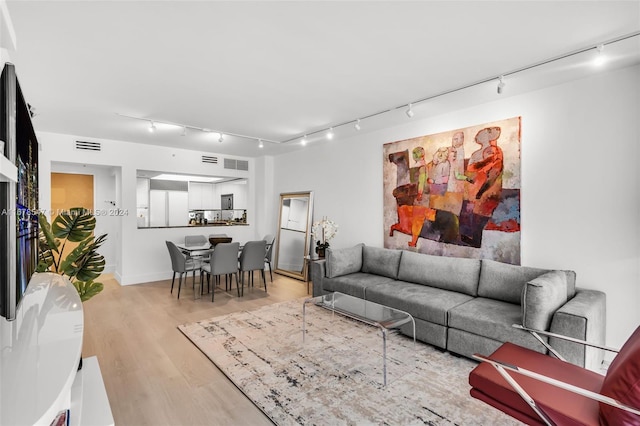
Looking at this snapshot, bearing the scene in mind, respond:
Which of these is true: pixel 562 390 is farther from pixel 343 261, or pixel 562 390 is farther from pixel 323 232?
pixel 323 232

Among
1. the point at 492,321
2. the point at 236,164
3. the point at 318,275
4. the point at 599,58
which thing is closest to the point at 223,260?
the point at 318,275

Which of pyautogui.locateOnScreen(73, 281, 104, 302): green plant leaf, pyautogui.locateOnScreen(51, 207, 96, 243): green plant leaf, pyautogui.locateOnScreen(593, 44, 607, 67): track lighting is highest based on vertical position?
pyautogui.locateOnScreen(593, 44, 607, 67): track lighting

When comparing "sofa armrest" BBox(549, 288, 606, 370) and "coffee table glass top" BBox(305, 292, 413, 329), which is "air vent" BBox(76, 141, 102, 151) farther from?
"sofa armrest" BBox(549, 288, 606, 370)

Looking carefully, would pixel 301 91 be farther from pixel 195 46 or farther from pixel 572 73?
pixel 572 73

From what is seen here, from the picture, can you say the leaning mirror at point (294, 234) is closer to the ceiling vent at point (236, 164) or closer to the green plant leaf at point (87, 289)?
the ceiling vent at point (236, 164)

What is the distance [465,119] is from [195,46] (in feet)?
10.2

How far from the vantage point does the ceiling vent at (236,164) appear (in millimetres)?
7013

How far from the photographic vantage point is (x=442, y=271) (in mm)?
3803

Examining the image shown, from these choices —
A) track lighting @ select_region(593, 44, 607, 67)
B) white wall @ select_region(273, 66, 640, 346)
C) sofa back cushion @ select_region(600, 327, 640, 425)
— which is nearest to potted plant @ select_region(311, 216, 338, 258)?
white wall @ select_region(273, 66, 640, 346)

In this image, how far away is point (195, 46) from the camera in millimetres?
2453

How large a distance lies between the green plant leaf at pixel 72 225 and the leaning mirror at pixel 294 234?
13.9ft

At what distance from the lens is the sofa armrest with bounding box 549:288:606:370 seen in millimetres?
2359

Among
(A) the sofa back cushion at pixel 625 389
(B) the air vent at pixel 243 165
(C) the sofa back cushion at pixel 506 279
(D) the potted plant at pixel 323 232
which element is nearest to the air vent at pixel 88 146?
(B) the air vent at pixel 243 165

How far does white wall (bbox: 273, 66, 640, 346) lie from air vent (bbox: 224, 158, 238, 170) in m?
4.78
